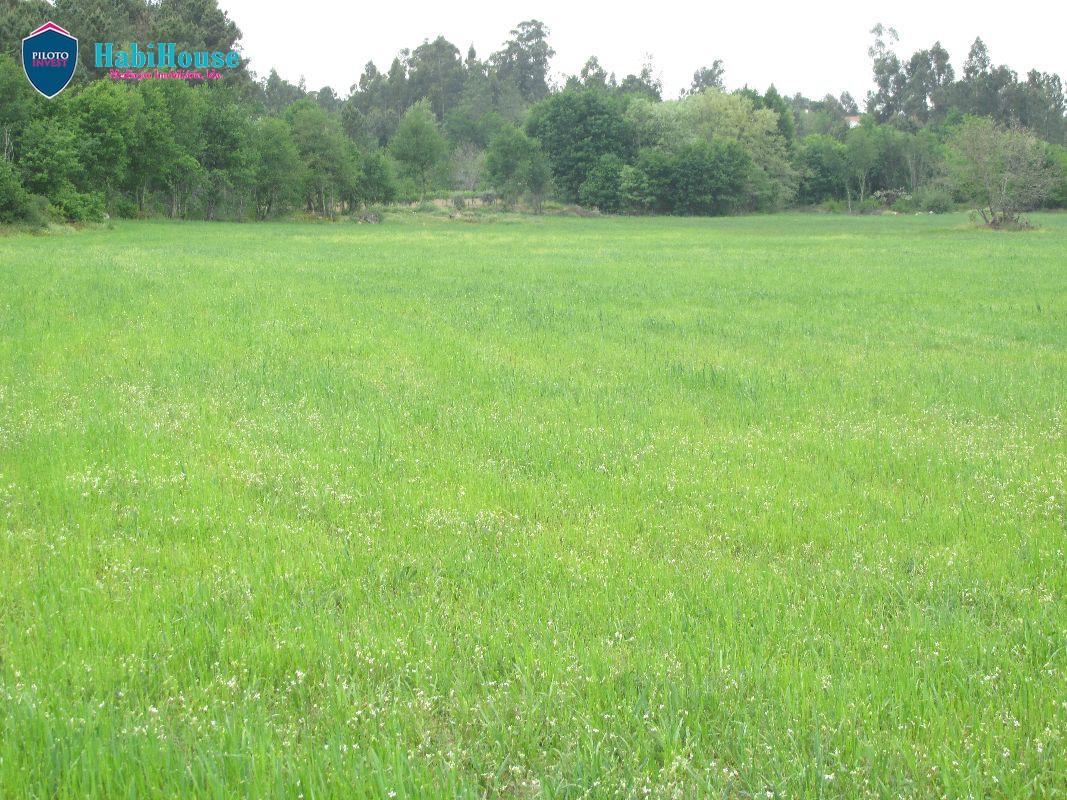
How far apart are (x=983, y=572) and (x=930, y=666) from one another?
60.6 inches

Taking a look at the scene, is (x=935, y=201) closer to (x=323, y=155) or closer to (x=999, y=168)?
(x=999, y=168)

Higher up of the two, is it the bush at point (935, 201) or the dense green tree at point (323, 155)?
the dense green tree at point (323, 155)

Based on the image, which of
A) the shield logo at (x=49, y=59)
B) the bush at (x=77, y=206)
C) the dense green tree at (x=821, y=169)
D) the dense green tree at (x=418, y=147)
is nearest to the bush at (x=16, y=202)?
the bush at (x=77, y=206)

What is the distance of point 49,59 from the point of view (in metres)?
55.7

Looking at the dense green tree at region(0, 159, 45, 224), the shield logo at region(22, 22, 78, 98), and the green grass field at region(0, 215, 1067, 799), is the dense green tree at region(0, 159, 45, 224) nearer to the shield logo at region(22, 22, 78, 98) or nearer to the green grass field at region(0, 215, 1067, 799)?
the shield logo at region(22, 22, 78, 98)

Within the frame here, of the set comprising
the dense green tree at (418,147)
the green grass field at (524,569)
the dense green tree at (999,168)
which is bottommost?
the green grass field at (524,569)

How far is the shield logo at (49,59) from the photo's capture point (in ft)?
175

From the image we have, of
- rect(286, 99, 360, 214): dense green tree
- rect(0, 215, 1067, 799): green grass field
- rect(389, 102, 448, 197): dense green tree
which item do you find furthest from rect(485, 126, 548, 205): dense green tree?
rect(0, 215, 1067, 799): green grass field

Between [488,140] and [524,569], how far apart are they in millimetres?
116760

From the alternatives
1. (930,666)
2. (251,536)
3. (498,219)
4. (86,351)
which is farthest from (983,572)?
(498,219)

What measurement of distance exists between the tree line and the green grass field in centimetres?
4361

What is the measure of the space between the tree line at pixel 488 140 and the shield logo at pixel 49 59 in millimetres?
1275

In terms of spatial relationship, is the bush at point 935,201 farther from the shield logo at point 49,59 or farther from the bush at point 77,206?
the shield logo at point 49,59

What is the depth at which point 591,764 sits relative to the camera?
136 inches
